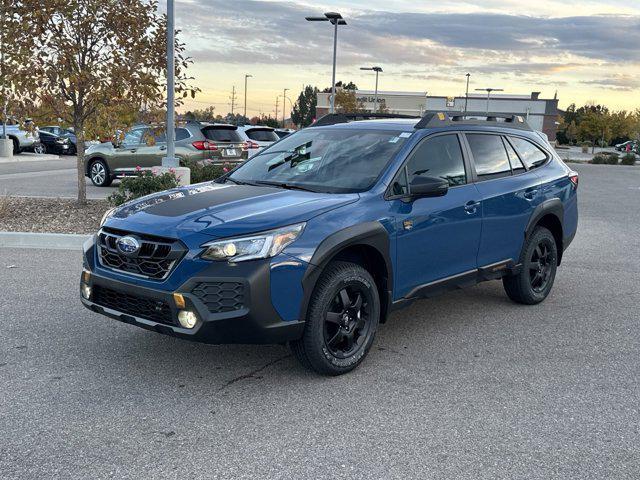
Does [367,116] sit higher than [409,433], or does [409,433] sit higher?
[367,116]

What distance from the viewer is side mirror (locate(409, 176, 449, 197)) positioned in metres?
4.70

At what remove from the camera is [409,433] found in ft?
12.0

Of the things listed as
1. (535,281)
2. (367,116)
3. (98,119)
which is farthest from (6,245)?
(535,281)

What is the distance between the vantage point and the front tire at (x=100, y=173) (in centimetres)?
1597

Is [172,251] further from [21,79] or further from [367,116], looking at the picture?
[21,79]

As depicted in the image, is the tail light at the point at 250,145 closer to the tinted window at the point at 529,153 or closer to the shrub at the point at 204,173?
the shrub at the point at 204,173

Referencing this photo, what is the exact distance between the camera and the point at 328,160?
17.0ft

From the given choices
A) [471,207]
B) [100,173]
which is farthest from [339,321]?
[100,173]

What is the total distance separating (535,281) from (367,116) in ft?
7.54

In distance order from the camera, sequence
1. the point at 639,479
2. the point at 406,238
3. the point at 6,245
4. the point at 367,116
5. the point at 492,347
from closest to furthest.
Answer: the point at 639,479, the point at 406,238, the point at 492,347, the point at 367,116, the point at 6,245

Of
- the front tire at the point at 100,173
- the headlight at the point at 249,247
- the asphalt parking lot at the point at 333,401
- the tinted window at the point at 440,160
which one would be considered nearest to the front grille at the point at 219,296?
the headlight at the point at 249,247

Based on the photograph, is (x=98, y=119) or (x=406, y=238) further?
(x=98, y=119)

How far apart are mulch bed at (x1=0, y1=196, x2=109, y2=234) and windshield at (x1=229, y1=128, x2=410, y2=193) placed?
4.49m

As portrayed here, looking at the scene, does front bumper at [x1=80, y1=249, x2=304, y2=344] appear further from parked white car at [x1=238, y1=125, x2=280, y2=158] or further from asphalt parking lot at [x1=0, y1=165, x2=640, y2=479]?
parked white car at [x1=238, y1=125, x2=280, y2=158]
